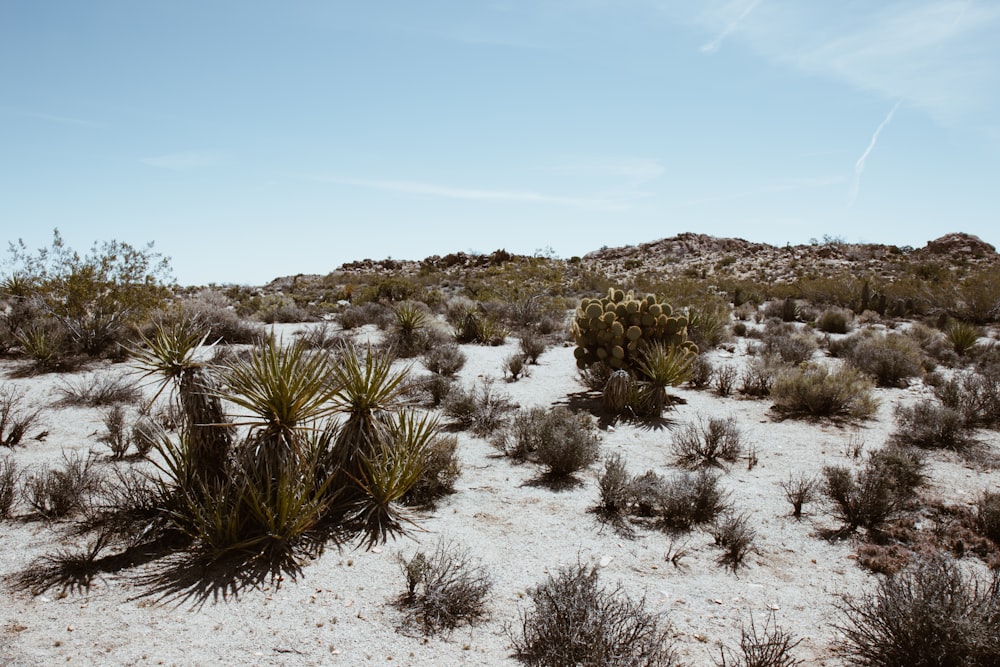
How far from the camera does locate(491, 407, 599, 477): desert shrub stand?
22.4 feet

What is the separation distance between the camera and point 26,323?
13398mm

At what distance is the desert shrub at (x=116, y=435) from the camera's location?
276 inches

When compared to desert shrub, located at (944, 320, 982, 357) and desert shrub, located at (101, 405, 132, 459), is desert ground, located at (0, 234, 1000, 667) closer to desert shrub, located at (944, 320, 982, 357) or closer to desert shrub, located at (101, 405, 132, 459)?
desert shrub, located at (101, 405, 132, 459)

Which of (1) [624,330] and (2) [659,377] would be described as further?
(1) [624,330]

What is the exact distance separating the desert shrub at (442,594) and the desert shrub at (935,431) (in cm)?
631

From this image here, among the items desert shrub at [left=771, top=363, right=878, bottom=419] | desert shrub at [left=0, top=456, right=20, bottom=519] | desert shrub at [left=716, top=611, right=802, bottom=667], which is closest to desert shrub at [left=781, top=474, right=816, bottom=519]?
desert shrub at [left=716, top=611, right=802, bottom=667]

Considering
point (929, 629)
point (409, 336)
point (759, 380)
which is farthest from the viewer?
point (409, 336)

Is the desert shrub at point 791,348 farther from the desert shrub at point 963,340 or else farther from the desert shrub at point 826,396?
the desert shrub at point 963,340

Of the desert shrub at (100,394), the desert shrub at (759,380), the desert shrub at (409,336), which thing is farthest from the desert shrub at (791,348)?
the desert shrub at (100,394)

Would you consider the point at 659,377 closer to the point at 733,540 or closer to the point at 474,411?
the point at 474,411

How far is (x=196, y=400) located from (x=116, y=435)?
327 centimetres

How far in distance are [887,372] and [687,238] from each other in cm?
3831

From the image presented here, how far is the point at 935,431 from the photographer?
767 centimetres

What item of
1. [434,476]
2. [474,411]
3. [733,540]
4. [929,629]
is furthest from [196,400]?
[929,629]
